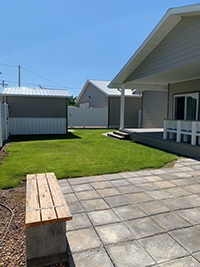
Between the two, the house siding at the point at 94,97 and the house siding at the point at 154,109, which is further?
the house siding at the point at 94,97

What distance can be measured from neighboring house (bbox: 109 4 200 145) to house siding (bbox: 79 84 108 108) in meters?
7.57

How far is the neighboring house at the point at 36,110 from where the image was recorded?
1283cm

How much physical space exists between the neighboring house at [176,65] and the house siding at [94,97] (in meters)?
7.57

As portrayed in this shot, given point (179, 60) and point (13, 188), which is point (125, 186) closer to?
point (13, 188)

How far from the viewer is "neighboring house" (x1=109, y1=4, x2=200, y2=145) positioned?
7141mm

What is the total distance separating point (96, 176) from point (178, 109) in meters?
7.98

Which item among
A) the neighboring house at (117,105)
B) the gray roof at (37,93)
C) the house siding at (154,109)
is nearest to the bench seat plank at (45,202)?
the gray roof at (37,93)

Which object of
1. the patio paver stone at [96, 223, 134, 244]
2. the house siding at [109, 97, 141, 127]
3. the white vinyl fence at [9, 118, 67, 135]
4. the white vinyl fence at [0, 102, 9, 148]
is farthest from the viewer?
the house siding at [109, 97, 141, 127]

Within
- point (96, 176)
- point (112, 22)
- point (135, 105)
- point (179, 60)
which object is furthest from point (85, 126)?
point (96, 176)

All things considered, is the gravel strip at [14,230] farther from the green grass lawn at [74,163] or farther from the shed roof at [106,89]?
the shed roof at [106,89]

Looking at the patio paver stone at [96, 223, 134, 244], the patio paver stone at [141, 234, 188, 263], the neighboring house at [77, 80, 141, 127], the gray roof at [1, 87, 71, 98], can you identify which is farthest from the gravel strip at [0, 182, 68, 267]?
the neighboring house at [77, 80, 141, 127]

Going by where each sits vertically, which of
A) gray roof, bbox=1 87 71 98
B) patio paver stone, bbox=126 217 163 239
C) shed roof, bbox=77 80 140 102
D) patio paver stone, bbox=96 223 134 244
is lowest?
patio paver stone, bbox=96 223 134 244

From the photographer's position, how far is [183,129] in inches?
325

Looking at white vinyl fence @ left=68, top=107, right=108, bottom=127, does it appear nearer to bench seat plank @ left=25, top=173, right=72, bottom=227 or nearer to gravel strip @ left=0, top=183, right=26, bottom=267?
gravel strip @ left=0, top=183, right=26, bottom=267
